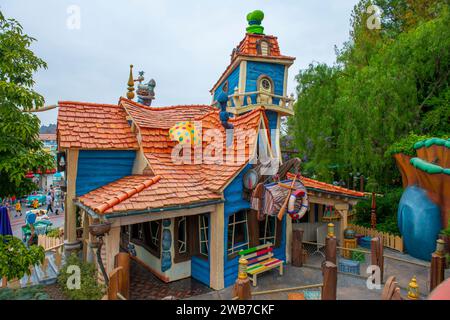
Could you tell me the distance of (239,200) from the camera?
8.26 metres

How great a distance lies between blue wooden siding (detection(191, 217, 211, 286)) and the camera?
800cm

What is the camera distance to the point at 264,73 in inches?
445

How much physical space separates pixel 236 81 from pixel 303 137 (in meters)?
7.30

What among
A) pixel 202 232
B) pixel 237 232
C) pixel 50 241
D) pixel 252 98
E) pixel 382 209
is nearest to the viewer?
pixel 202 232

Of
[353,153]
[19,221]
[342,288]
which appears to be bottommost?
[19,221]

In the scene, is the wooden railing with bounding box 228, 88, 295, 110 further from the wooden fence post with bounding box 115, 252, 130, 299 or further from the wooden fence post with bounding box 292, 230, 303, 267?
the wooden fence post with bounding box 115, 252, 130, 299

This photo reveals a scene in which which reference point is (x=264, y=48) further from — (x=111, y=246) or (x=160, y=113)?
(x=111, y=246)

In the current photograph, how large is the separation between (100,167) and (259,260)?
5830 millimetres

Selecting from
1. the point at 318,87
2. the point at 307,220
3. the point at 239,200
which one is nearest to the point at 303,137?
the point at 318,87

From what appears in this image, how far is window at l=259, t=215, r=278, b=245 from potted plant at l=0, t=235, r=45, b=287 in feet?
20.5

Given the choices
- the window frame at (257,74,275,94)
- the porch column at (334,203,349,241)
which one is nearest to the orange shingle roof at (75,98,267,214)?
the window frame at (257,74,275,94)

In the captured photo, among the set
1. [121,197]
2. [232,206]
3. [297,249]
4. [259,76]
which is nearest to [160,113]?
[259,76]

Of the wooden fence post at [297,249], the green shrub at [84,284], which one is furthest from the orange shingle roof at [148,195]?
the wooden fence post at [297,249]
